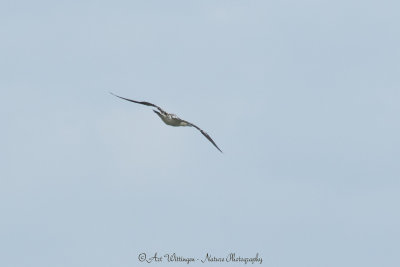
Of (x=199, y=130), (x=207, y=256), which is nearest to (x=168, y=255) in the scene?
(x=207, y=256)

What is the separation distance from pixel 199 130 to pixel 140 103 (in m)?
5.41

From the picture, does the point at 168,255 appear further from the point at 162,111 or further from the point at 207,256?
the point at 162,111

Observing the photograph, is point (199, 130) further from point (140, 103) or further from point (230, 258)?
point (230, 258)

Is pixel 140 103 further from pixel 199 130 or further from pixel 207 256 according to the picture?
pixel 207 256

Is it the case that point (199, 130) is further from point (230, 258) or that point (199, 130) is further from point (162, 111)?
point (230, 258)

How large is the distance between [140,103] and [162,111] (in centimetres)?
311

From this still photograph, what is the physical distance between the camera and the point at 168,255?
208 ft

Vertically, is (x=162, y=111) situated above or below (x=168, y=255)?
above

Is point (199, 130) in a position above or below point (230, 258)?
above

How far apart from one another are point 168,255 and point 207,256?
4989 mm

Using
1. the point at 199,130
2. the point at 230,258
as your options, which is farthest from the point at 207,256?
the point at 199,130

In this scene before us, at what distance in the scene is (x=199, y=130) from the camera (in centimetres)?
6194

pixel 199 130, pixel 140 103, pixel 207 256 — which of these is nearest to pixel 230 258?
pixel 207 256

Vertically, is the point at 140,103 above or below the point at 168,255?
above
